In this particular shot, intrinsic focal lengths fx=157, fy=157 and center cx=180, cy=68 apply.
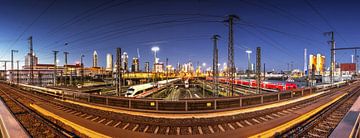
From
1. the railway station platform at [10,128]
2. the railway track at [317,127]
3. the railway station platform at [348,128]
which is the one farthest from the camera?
the railway track at [317,127]

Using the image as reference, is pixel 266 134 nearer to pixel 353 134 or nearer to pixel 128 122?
pixel 353 134

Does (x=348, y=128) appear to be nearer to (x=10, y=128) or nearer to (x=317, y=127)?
(x=317, y=127)

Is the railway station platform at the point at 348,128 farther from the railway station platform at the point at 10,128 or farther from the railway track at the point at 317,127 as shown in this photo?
the railway station platform at the point at 10,128

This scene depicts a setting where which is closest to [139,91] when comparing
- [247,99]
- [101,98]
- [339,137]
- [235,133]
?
[101,98]

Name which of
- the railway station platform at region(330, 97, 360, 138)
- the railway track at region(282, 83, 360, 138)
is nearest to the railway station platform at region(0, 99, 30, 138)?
the railway track at region(282, 83, 360, 138)

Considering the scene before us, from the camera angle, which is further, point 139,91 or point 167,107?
point 139,91

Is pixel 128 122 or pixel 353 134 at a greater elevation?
pixel 353 134

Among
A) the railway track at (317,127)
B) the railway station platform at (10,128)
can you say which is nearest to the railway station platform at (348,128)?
the railway track at (317,127)

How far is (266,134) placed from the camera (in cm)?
749

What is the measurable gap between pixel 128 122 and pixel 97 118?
97.5 inches

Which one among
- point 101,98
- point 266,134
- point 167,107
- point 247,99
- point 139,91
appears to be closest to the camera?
Result: point 266,134

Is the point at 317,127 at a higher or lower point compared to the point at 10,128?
lower

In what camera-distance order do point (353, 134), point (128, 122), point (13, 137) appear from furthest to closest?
point (128, 122) → point (353, 134) → point (13, 137)

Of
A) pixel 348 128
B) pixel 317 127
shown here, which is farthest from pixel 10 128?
pixel 317 127
